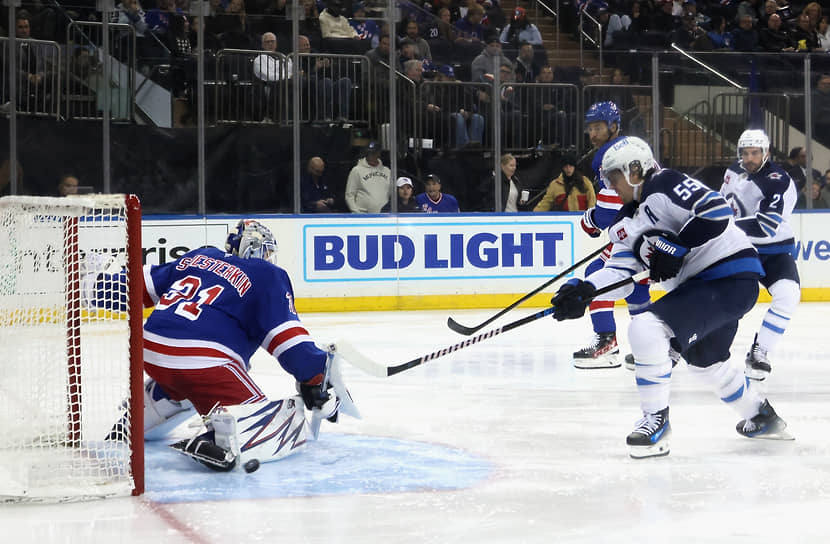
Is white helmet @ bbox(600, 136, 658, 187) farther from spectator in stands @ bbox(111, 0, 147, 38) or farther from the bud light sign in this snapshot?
spectator in stands @ bbox(111, 0, 147, 38)

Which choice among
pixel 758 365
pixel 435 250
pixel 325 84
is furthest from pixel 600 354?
pixel 325 84

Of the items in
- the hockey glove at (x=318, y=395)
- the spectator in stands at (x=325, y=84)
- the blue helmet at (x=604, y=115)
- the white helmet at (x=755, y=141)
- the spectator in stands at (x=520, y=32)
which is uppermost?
the spectator in stands at (x=520, y=32)

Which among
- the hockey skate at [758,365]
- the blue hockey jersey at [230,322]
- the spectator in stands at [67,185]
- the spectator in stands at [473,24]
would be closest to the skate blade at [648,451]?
the blue hockey jersey at [230,322]

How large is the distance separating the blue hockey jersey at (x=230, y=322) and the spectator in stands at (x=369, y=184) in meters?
5.80

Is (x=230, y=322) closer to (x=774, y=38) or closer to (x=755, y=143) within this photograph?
(x=755, y=143)

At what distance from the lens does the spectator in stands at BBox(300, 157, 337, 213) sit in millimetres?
9312

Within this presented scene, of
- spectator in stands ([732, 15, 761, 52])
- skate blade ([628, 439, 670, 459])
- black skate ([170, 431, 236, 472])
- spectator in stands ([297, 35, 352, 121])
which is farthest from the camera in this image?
spectator in stands ([732, 15, 761, 52])

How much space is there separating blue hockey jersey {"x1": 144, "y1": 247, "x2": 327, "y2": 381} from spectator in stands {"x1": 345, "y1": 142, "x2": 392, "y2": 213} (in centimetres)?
580

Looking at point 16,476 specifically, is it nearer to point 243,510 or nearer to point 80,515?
point 80,515

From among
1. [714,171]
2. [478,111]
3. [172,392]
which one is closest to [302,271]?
[478,111]

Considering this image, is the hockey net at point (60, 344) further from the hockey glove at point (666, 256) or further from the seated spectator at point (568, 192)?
the seated spectator at point (568, 192)

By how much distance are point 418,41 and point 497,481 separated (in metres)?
6.83

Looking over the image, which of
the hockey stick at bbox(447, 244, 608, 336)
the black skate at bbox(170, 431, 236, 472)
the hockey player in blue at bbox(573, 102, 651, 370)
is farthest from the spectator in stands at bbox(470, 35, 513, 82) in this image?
the black skate at bbox(170, 431, 236, 472)

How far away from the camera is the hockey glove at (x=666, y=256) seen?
367 cm
